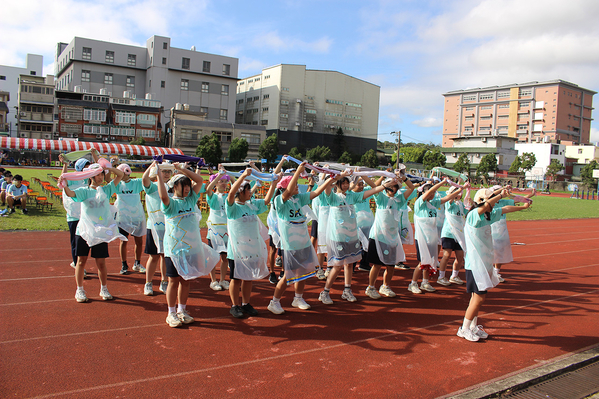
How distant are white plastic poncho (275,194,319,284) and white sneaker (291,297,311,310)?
1.92ft

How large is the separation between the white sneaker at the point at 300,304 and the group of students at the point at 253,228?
2 cm

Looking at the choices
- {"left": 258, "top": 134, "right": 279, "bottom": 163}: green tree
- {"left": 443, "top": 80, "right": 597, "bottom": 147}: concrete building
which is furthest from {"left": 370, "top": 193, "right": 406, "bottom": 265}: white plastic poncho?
{"left": 443, "top": 80, "right": 597, "bottom": 147}: concrete building

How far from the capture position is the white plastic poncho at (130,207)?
692cm

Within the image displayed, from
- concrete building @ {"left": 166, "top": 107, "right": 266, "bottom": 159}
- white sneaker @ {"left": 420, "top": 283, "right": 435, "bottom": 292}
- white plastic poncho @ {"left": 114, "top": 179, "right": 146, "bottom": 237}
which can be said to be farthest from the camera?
concrete building @ {"left": 166, "top": 107, "right": 266, "bottom": 159}

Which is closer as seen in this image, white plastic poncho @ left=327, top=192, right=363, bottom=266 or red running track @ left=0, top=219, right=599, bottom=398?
red running track @ left=0, top=219, right=599, bottom=398

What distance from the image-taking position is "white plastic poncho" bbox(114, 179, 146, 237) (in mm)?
6918

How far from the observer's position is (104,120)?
6053 cm

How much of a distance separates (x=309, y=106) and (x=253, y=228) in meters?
81.1

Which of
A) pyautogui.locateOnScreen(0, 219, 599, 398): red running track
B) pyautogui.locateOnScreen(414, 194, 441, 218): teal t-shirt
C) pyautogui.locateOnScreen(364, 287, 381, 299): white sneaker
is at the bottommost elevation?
pyautogui.locateOnScreen(0, 219, 599, 398): red running track

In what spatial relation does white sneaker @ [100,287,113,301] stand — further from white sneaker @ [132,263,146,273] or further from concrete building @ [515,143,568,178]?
concrete building @ [515,143,568,178]

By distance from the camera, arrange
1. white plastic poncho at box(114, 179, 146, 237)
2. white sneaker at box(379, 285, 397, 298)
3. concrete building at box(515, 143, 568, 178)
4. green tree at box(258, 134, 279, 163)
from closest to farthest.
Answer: white sneaker at box(379, 285, 397, 298)
white plastic poncho at box(114, 179, 146, 237)
green tree at box(258, 134, 279, 163)
concrete building at box(515, 143, 568, 178)

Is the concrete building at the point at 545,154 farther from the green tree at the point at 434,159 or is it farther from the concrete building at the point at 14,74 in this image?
the concrete building at the point at 14,74

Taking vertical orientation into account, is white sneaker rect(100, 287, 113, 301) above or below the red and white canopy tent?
below

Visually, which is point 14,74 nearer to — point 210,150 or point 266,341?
point 210,150
